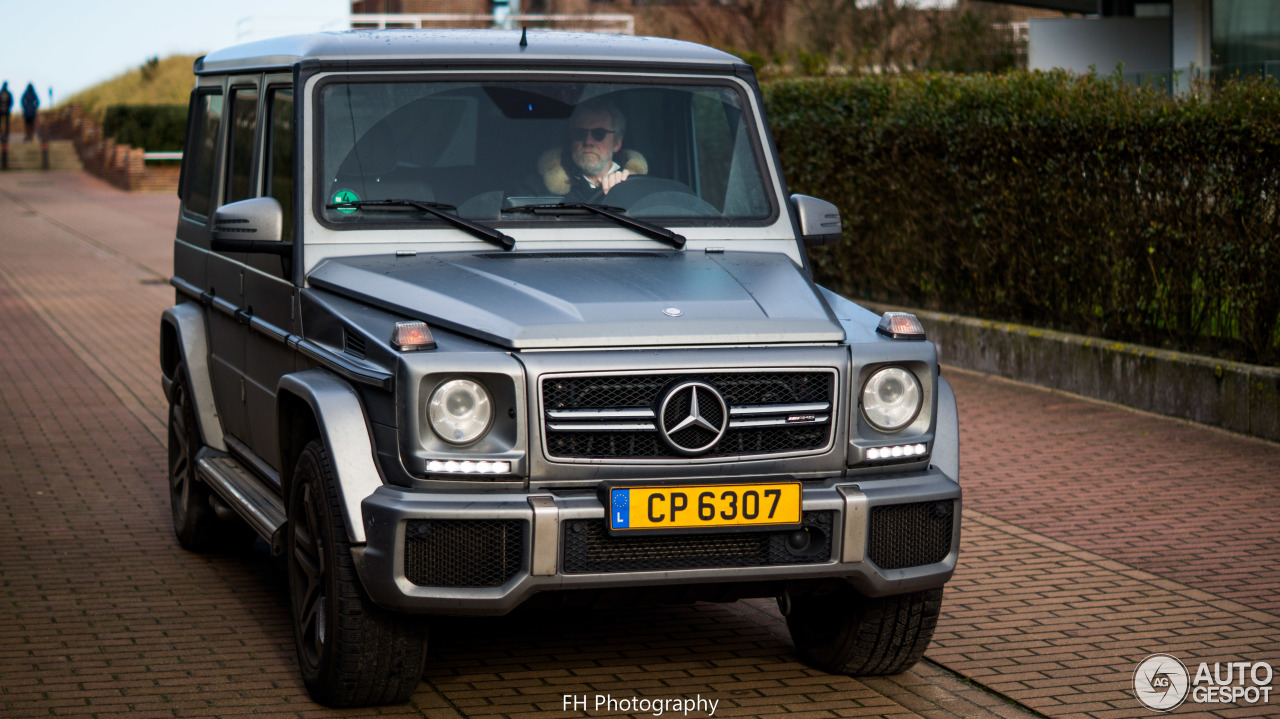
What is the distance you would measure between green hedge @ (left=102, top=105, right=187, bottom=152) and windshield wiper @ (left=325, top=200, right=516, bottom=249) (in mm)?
46114

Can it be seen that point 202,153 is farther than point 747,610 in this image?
Yes

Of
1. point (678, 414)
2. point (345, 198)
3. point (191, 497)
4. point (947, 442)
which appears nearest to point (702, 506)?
point (678, 414)

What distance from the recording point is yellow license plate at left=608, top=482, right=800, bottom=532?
4.38 meters

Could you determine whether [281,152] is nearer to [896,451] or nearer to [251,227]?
[251,227]

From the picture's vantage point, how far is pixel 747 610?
623cm

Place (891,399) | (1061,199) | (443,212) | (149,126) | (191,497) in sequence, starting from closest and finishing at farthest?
(891,399)
(443,212)
(191,497)
(1061,199)
(149,126)

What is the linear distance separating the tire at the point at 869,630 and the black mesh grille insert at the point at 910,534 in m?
0.27

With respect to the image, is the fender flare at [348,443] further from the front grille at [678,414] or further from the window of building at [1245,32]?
the window of building at [1245,32]

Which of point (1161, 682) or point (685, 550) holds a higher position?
point (685, 550)

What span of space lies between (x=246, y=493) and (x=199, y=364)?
115 cm

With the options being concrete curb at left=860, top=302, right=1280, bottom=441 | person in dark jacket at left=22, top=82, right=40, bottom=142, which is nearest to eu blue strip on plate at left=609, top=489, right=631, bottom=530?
concrete curb at left=860, top=302, right=1280, bottom=441

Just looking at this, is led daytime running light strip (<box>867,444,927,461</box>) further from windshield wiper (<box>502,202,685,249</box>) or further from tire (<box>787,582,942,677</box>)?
windshield wiper (<box>502,202,685,249</box>)

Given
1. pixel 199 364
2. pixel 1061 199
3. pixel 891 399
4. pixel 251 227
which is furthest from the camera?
pixel 1061 199

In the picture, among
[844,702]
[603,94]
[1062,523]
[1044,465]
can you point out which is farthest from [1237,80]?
[844,702]
